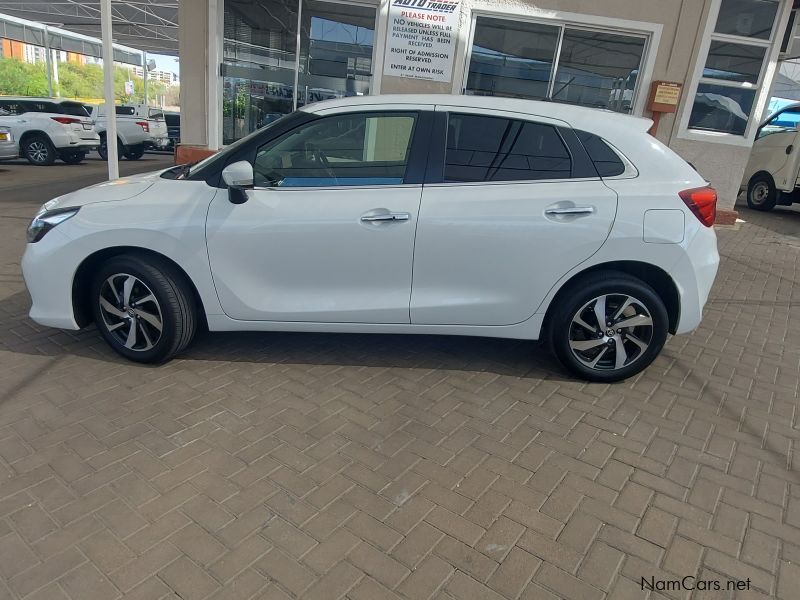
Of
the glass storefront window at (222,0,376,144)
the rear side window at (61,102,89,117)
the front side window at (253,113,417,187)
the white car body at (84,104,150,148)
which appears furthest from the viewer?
the white car body at (84,104,150,148)

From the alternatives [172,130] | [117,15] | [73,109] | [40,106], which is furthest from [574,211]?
[117,15]

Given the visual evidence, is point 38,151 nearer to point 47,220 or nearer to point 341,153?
point 47,220

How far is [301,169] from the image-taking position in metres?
3.52

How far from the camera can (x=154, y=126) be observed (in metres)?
18.4

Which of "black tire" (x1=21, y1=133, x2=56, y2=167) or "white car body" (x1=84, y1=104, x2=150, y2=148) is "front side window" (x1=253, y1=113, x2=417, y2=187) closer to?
"black tire" (x1=21, y1=133, x2=56, y2=167)

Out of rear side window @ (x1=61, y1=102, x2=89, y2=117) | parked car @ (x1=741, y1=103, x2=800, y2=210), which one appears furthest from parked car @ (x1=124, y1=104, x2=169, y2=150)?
parked car @ (x1=741, y1=103, x2=800, y2=210)

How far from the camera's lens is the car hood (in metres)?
3.55

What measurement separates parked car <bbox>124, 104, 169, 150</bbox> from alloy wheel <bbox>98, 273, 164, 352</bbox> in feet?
53.9

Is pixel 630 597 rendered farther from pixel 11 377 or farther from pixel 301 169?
pixel 11 377

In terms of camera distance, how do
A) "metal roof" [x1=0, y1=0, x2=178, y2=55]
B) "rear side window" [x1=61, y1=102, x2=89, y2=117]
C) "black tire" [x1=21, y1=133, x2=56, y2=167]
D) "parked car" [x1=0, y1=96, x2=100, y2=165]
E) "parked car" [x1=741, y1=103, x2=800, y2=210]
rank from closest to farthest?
"parked car" [x1=741, y1=103, x2=800, y2=210] → "parked car" [x1=0, y1=96, x2=100, y2=165] → "black tire" [x1=21, y1=133, x2=56, y2=167] → "rear side window" [x1=61, y1=102, x2=89, y2=117] → "metal roof" [x1=0, y1=0, x2=178, y2=55]

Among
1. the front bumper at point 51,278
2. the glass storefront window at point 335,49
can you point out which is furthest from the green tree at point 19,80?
the front bumper at point 51,278

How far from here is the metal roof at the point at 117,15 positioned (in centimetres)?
1971

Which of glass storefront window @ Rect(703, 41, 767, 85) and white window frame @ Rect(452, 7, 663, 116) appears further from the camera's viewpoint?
glass storefront window @ Rect(703, 41, 767, 85)

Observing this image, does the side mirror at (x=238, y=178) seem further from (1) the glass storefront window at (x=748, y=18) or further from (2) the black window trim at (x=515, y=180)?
(1) the glass storefront window at (x=748, y=18)
